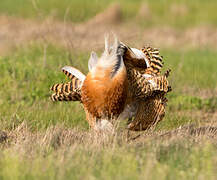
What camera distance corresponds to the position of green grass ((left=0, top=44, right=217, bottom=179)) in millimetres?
3602

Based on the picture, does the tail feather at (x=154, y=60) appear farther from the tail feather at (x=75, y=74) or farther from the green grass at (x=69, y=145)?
the green grass at (x=69, y=145)

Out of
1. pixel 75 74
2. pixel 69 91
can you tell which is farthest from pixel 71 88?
pixel 75 74

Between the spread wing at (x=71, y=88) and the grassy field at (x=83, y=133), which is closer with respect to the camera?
the grassy field at (x=83, y=133)

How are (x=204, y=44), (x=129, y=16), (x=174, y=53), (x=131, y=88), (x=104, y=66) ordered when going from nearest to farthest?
1. (x=104, y=66)
2. (x=131, y=88)
3. (x=174, y=53)
4. (x=204, y=44)
5. (x=129, y=16)

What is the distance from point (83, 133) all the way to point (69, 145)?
53 centimetres

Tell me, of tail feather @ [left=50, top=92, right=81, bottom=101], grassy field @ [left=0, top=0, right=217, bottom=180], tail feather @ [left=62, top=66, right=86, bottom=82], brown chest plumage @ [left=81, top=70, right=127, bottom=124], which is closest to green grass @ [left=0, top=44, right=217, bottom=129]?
grassy field @ [left=0, top=0, right=217, bottom=180]

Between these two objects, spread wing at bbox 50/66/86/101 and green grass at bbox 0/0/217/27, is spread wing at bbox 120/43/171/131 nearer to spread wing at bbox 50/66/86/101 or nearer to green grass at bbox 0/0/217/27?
spread wing at bbox 50/66/86/101

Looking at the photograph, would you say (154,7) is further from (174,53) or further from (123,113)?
(123,113)

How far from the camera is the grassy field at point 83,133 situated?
364cm

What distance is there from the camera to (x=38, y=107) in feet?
21.9

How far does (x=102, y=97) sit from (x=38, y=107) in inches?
96.4

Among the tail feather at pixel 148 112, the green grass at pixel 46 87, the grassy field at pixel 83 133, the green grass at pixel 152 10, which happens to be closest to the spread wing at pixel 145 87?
the tail feather at pixel 148 112

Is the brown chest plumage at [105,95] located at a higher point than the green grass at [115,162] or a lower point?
higher

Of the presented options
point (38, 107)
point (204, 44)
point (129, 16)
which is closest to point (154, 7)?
point (129, 16)
